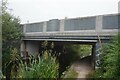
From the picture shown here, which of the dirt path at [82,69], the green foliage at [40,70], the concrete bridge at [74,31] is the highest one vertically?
the concrete bridge at [74,31]

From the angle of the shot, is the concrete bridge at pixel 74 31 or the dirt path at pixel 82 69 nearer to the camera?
the concrete bridge at pixel 74 31

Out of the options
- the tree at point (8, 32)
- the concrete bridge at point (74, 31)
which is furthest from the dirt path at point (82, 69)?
the tree at point (8, 32)

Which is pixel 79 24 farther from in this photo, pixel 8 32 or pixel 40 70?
pixel 40 70

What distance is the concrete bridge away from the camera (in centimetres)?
1138

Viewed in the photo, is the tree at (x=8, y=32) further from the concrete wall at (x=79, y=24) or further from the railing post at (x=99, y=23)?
the railing post at (x=99, y=23)

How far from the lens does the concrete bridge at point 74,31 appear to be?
11383mm

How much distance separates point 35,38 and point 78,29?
534 cm

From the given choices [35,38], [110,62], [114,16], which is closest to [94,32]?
[114,16]

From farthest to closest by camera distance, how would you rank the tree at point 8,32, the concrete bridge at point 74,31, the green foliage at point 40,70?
Result: the tree at point 8,32
the concrete bridge at point 74,31
the green foliage at point 40,70

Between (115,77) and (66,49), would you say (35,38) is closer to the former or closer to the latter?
(66,49)

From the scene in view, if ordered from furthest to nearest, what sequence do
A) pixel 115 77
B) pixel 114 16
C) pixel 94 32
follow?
1. pixel 94 32
2. pixel 114 16
3. pixel 115 77

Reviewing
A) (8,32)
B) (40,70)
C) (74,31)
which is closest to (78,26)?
(74,31)

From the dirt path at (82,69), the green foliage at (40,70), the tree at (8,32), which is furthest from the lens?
the tree at (8,32)

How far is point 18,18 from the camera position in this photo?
18.9m
